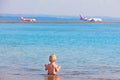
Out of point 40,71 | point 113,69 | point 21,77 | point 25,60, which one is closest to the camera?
point 21,77

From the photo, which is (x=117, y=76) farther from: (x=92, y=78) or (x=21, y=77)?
(x=21, y=77)

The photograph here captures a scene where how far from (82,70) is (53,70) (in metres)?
5.16

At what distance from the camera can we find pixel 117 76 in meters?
17.7

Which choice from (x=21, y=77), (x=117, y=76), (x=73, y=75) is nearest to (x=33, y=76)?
(x=21, y=77)

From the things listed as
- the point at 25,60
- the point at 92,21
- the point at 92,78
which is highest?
the point at 92,21

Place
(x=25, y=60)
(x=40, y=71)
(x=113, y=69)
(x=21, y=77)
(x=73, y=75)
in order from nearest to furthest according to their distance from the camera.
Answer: (x=21, y=77) < (x=73, y=75) < (x=40, y=71) < (x=113, y=69) < (x=25, y=60)

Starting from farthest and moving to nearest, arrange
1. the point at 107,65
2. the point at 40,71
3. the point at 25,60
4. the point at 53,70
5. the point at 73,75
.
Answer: the point at 25,60 → the point at 107,65 → the point at 40,71 → the point at 73,75 → the point at 53,70

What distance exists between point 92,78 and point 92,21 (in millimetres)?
129336

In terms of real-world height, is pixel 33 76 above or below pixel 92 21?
below

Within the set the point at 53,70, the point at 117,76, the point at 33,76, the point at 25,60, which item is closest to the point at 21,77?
the point at 33,76

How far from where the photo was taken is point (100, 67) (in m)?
21.3

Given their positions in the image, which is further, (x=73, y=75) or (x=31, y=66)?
(x=31, y=66)

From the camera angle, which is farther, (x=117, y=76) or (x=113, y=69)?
(x=113, y=69)

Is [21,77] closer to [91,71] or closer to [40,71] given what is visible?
[40,71]
